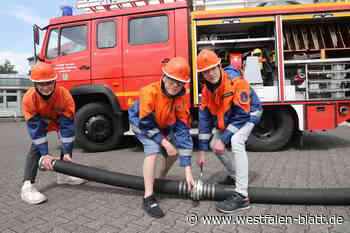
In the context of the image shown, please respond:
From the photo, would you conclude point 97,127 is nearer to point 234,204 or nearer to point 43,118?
point 43,118

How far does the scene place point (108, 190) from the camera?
3.18m

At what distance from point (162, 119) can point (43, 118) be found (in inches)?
55.2

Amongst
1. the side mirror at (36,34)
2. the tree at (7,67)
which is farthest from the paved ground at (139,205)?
the tree at (7,67)

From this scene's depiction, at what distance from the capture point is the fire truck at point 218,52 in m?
4.80

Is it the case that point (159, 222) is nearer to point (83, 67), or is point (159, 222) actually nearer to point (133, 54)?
point (133, 54)

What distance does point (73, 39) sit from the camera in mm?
5359

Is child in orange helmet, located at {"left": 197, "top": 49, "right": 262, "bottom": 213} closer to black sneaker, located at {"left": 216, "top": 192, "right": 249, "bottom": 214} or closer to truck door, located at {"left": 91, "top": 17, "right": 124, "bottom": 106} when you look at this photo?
black sneaker, located at {"left": 216, "top": 192, "right": 249, "bottom": 214}

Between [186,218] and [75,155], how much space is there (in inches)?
139

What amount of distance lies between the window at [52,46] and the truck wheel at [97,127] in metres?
1.28

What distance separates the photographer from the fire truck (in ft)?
15.8

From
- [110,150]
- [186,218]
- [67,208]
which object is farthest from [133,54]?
[186,218]

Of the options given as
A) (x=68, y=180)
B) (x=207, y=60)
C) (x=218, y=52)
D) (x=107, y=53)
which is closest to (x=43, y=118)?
(x=68, y=180)

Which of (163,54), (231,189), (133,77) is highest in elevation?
(163,54)

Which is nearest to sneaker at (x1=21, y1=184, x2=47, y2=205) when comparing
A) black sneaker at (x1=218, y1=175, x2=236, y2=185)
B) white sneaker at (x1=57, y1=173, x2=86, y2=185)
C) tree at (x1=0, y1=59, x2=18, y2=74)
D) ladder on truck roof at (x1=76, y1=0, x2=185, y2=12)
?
white sneaker at (x1=57, y1=173, x2=86, y2=185)
